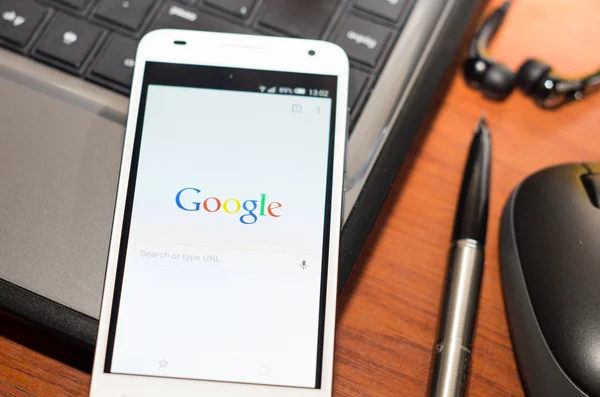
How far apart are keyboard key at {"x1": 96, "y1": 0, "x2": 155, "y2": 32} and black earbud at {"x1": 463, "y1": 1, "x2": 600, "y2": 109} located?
0.83 feet

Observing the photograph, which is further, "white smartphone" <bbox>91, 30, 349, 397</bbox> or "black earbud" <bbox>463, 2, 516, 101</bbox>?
"black earbud" <bbox>463, 2, 516, 101</bbox>

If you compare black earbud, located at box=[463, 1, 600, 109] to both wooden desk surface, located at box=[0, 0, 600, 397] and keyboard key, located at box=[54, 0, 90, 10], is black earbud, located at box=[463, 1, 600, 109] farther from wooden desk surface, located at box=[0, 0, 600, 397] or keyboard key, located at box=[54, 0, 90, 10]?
keyboard key, located at box=[54, 0, 90, 10]

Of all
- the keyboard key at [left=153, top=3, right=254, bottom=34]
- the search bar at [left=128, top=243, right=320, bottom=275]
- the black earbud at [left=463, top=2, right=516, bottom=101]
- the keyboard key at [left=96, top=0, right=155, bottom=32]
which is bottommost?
the search bar at [left=128, top=243, right=320, bottom=275]

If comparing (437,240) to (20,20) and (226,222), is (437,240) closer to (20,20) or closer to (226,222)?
(226,222)

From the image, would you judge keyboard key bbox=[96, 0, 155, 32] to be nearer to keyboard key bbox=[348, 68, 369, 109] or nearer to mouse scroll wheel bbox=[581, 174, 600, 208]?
keyboard key bbox=[348, 68, 369, 109]

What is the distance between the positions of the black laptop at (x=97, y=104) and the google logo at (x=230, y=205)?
0.04 metres

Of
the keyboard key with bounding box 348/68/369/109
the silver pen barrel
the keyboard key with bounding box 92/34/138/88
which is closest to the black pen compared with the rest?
the silver pen barrel

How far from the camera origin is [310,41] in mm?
404

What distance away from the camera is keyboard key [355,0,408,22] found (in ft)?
1.36

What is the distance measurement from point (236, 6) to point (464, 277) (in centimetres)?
24

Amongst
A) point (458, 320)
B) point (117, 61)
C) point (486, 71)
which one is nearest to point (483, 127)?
point (486, 71)

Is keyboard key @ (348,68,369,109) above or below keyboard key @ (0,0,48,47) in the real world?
above

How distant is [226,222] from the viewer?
0.37 m

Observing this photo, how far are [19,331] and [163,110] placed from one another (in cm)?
17
